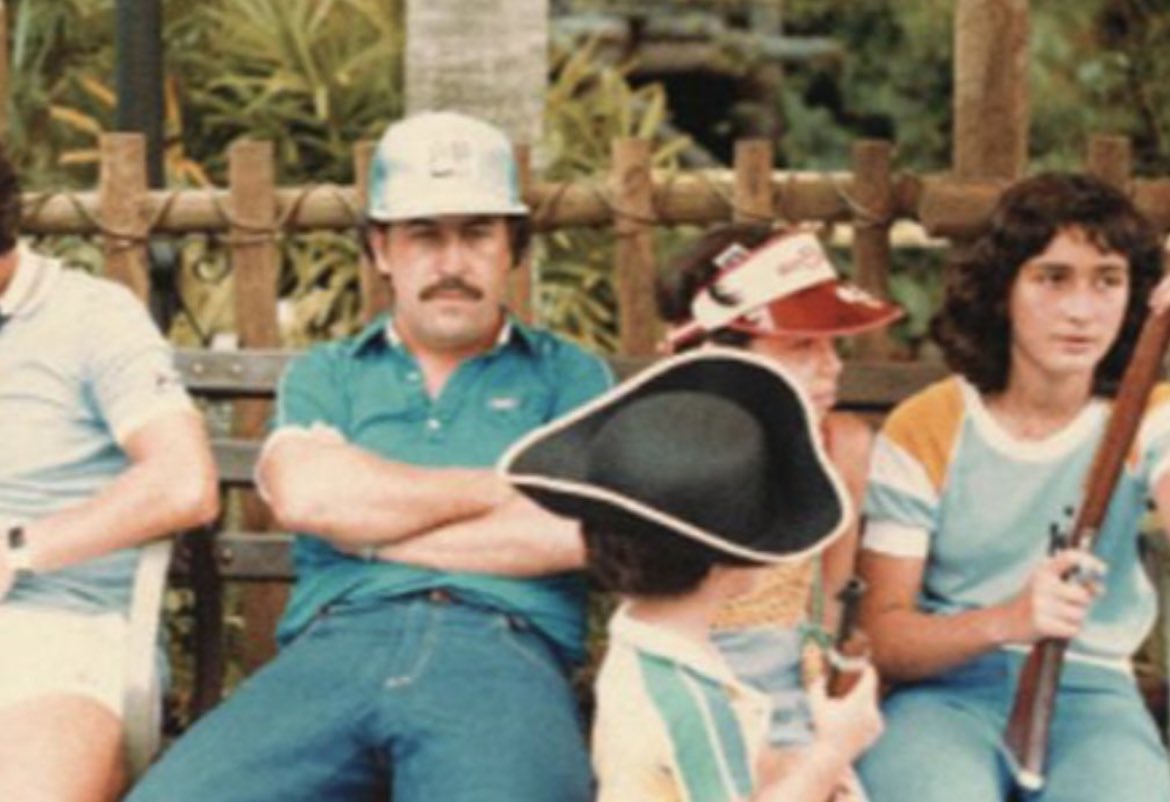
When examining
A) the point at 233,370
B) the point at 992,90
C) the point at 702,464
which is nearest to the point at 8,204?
the point at 233,370

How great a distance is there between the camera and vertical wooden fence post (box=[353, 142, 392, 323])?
573 centimetres

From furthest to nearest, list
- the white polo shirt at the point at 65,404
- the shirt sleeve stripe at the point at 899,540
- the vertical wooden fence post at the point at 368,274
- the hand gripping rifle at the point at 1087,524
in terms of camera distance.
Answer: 1. the vertical wooden fence post at the point at 368,274
2. the white polo shirt at the point at 65,404
3. the shirt sleeve stripe at the point at 899,540
4. the hand gripping rifle at the point at 1087,524

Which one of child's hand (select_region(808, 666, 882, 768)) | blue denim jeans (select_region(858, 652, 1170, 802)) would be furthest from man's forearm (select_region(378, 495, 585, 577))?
child's hand (select_region(808, 666, 882, 768))

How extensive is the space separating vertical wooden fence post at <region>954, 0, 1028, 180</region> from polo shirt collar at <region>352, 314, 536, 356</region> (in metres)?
0.98

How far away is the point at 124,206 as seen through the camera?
5836 millimetres

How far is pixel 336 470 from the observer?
5008 mm

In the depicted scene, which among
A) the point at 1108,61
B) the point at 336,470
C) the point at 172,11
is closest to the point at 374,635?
the point at 336,470

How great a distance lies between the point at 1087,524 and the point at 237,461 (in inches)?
71.3

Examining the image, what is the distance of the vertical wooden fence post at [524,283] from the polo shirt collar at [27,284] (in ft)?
3.20

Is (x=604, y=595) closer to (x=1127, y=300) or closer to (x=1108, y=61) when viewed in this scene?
(x=1127, y=300)

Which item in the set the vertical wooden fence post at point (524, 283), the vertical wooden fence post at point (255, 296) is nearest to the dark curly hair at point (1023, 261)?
the vertical wooden fence post at point (524, 283)

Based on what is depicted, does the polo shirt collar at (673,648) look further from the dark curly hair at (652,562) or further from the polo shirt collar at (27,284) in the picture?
the polo shirt collar at (27,284)

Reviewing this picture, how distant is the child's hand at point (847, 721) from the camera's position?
3.82m

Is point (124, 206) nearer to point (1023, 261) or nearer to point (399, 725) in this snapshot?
point (399, 725)
